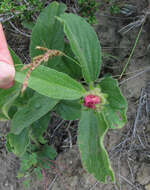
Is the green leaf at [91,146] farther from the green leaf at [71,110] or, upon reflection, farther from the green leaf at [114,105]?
the green leaf at [71,110]

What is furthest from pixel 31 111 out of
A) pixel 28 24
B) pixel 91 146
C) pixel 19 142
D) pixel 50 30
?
Answer: pixel 28 24

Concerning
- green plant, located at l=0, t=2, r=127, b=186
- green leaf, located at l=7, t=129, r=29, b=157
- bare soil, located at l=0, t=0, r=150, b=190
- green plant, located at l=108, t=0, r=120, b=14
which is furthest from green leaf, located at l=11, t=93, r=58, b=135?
green plant, located at l=108, t=0, r=120, b=14

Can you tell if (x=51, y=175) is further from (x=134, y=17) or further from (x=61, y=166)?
(x=134, y=17)

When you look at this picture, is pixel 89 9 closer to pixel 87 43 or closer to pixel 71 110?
pixel 87 43

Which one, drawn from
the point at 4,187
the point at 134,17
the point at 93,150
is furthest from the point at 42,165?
the point at 134,17

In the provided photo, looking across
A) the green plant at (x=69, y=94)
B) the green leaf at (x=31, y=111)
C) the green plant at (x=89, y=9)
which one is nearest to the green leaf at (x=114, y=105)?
the green plant at (x=69, y=94)

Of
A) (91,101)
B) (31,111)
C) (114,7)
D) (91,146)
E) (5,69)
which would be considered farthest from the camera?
(114,7)
